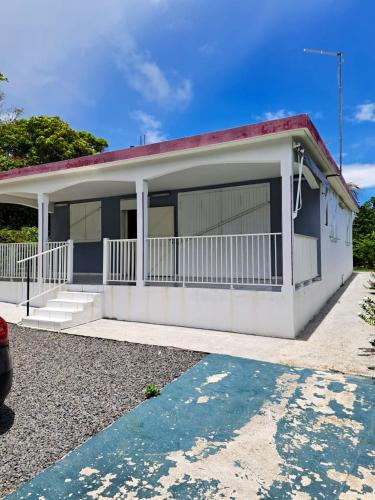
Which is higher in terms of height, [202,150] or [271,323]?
[202,150]

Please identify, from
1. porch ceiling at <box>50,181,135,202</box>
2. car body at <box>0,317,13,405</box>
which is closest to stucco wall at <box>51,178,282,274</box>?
porch ceiling at <box>50,181,135,202</box>

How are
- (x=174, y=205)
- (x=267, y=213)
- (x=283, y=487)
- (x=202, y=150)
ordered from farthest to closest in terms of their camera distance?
(x=174, y=205) → (x=267, y=213) → (x=202, y=150) → (x=283, y=487)

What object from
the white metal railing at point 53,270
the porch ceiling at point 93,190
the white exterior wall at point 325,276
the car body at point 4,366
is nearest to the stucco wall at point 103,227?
the porch ceiling at point 93,190

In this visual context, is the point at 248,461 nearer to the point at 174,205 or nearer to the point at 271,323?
the point at 271,323

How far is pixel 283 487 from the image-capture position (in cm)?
213

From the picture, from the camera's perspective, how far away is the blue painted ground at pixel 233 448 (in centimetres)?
213

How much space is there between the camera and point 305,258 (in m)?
7.10

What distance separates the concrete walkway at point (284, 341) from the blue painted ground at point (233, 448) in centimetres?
79

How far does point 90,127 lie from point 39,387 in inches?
935

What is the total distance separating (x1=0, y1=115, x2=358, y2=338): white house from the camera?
6.12 m

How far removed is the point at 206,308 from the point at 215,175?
334 centimetres

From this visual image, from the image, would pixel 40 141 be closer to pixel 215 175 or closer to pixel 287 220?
pixel 215 175

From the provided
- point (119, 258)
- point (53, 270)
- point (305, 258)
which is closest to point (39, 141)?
point (53, 270)

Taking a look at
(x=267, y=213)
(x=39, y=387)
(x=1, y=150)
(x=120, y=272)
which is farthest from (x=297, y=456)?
(x=1, y=150)
